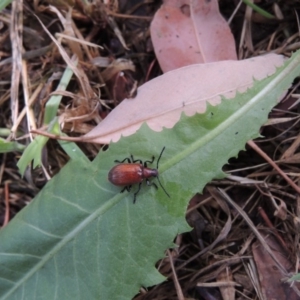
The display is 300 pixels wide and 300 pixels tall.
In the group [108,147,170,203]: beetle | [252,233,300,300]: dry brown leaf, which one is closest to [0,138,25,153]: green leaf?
[108,147,170,203]: beetle

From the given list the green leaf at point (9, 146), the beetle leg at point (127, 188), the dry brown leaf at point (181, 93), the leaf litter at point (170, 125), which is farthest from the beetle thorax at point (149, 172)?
the green leaf at point (9, 146)

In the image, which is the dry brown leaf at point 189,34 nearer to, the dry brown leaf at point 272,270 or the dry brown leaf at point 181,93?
the dry brown leaf at point 181,93

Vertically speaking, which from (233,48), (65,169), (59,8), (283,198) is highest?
(59,8)

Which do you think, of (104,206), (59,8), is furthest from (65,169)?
(59,8)

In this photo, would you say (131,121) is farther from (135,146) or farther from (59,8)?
(59,8)

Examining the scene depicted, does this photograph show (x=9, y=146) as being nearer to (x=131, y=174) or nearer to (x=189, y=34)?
(x=131, y=174)

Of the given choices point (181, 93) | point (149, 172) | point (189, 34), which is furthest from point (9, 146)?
point (189, 34)
